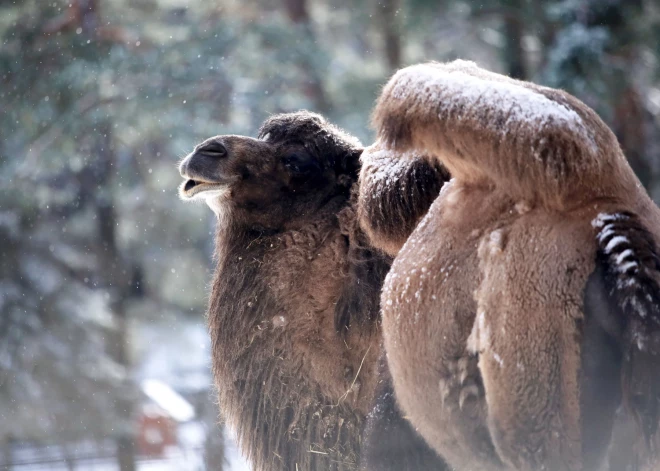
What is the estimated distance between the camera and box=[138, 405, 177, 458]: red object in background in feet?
21.2

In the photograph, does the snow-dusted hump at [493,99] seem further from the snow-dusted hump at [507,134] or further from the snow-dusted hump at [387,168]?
the snow-dusted hump at [387,168]

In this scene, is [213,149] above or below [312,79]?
below

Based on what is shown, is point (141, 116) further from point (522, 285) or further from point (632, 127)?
point (522, 285)

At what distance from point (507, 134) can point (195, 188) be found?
1188mm

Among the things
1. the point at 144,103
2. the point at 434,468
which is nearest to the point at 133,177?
the point at 144,103

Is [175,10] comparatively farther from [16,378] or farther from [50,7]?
[16,378]

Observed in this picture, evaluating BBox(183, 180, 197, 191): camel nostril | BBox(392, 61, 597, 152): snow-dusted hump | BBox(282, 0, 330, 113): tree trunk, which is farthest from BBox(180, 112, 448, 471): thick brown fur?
BBox(282, 0, 330, 113): tree trunk

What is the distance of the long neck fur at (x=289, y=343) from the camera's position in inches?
92.7

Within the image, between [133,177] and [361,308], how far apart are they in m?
6.59

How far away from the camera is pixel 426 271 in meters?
1.53

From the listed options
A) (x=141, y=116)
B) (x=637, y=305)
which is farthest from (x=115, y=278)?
(x=637, y=305)

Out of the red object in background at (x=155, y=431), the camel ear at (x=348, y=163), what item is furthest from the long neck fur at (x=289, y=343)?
the red object in background at (x=155, y=431)

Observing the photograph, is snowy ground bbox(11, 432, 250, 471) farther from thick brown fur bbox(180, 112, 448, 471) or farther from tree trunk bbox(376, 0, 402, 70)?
tree trunk bbox(376, 0, 402, 70)

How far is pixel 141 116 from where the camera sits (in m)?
7.78
